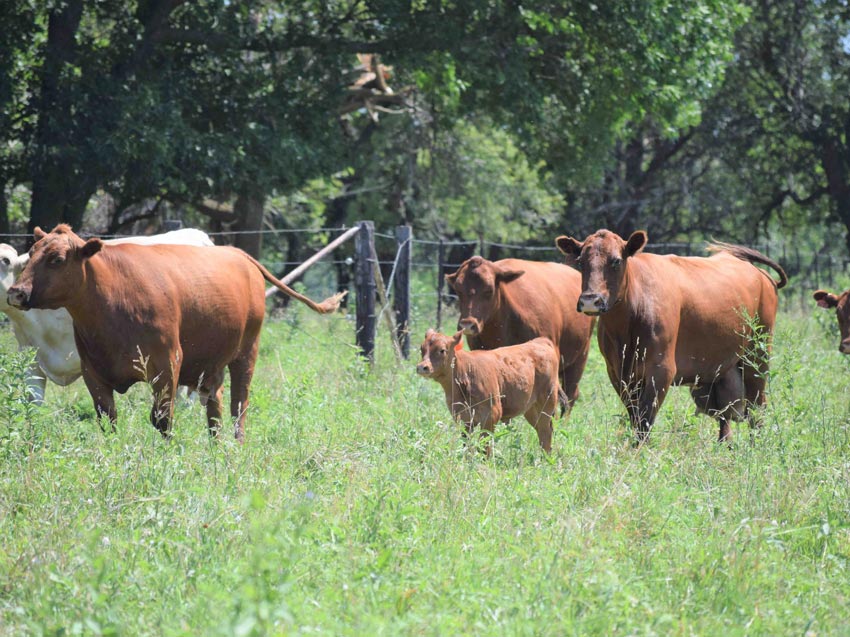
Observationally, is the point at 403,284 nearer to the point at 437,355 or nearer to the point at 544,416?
the point at 544,416

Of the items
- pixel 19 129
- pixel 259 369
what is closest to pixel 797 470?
pixel 259 369

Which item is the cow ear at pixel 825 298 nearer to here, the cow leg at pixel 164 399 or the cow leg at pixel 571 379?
the cow leg at pixel 571 379

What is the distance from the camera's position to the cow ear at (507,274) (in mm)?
8711

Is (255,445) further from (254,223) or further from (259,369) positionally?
(254,223)

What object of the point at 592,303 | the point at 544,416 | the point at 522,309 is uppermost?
the point at 592,303

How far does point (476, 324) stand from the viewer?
27.7ft

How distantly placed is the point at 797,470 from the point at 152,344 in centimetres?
390

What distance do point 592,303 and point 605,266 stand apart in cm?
34

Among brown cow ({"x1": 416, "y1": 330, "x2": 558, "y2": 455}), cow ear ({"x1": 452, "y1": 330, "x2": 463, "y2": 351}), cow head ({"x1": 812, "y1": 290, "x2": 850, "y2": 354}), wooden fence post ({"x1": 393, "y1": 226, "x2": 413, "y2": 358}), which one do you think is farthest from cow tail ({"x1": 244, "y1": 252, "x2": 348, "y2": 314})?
cow head ({"x1": 812, "y1": 290, "x2": 850, "y2": 354})

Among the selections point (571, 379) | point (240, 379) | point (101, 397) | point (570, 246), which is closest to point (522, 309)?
point (571, 379)

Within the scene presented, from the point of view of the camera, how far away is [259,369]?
1116 centimetres

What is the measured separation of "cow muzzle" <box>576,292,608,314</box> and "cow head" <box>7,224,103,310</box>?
9.88 feet

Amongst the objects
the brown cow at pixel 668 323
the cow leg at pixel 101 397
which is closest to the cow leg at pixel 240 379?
the cow leg at pixel 101 397

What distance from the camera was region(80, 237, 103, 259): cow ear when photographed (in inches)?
263
